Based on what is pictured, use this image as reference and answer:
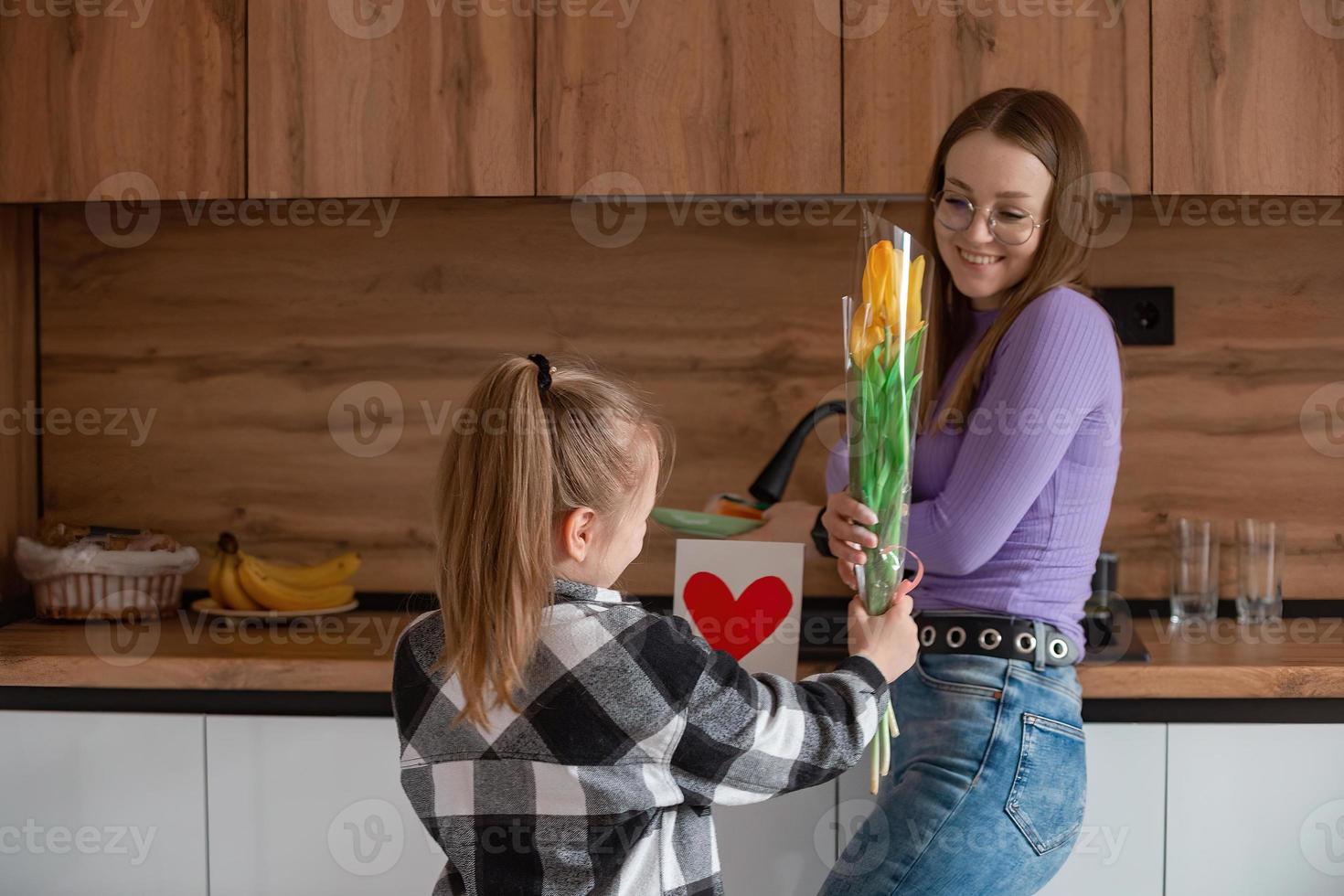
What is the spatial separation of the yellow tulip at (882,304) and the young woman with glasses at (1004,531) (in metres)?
0.15

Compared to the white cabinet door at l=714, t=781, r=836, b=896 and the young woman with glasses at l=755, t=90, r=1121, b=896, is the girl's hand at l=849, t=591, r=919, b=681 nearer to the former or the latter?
the young woman with glasses at l=755, t=90, r=1121, b=896

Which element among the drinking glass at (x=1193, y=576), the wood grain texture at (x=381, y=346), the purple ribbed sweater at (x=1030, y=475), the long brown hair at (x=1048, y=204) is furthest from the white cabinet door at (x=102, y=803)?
the drinking glass at (x=1193, y=576)

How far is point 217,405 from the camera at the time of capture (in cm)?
244

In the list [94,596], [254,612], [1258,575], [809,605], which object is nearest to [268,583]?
[254,612]

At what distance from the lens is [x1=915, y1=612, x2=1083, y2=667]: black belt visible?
1.41 m

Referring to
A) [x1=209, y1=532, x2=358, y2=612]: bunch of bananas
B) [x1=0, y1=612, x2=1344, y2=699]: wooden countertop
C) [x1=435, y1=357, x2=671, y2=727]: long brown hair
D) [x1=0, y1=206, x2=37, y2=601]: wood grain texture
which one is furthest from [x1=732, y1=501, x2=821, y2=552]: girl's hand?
[x1=0, y1=206, x2=37, y2=601]: wood grain texture

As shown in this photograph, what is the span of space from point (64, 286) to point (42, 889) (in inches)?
42.9

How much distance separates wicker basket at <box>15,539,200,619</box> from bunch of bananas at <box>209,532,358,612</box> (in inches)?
3.8

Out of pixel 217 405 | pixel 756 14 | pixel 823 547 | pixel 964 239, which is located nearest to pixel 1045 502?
pixel 964 239

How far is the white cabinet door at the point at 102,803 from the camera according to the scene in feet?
6.26

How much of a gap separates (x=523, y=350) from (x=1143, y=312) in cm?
110

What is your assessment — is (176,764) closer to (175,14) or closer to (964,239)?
(175,14)

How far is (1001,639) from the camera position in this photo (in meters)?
1.41

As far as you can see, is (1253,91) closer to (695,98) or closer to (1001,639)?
(695,98)
